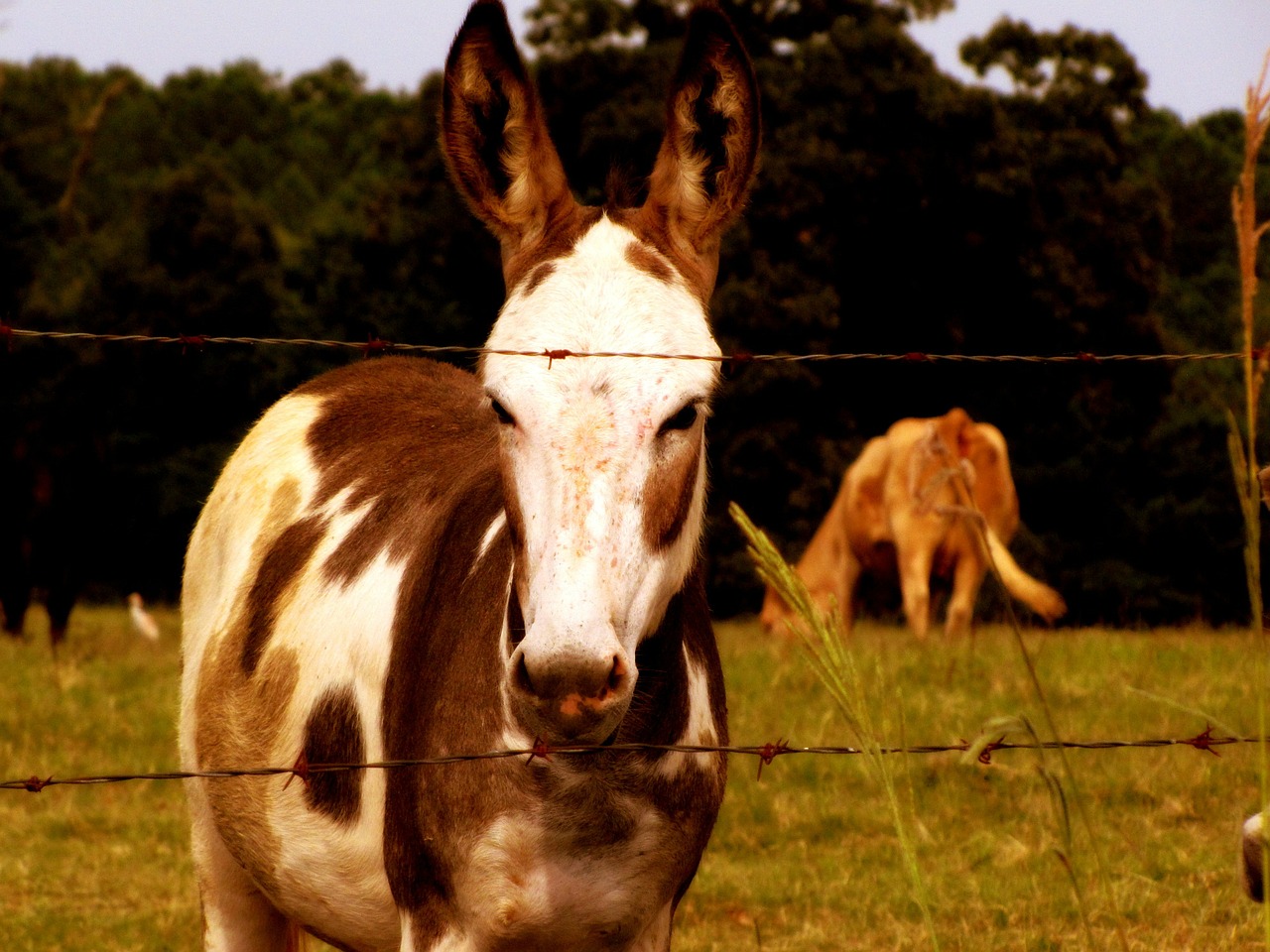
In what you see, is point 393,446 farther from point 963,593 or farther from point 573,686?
point 963,593

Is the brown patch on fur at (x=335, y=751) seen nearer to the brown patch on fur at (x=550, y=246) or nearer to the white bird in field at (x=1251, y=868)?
the brown patch on fur at (x=550, y=246)

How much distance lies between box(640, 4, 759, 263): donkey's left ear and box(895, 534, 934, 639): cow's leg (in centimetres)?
1164

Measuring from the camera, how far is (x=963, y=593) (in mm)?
14234

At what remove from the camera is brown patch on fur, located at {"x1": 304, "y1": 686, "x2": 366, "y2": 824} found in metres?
3.32

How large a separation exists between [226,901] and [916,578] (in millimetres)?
11009

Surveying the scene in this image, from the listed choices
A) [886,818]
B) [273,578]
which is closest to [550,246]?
[273,578]

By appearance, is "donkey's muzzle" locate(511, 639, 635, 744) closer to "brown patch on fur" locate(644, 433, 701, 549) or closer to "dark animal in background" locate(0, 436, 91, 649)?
"brown patch on fur" locate(644, 433, 701, 549)

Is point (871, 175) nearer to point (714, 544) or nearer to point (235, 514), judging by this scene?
point (714, 544)

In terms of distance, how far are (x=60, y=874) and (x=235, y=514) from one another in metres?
2.68

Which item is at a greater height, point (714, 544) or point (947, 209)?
point (947, 209)

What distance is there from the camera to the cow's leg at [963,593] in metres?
13.5

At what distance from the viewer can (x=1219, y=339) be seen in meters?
31.2

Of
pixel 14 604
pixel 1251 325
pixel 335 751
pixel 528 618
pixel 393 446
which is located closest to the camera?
pixel 1251 325

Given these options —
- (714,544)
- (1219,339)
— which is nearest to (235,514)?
(714,544)
